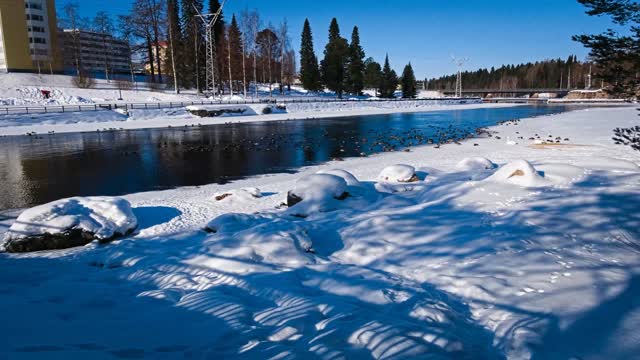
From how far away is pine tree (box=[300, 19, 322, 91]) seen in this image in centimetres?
7869

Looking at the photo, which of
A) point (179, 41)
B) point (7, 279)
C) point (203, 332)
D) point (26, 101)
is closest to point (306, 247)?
point (203, 332)

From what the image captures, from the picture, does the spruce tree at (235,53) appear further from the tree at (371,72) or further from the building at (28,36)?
the tree at (371,72)

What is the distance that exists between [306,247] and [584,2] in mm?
8802

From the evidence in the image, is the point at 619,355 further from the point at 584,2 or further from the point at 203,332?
the point at 584,2

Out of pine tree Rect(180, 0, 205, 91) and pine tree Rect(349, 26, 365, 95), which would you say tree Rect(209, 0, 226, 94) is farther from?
pine tree Rect(349, 26, 365, 95)

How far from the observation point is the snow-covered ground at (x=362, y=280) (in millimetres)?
4094

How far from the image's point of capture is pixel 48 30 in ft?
217

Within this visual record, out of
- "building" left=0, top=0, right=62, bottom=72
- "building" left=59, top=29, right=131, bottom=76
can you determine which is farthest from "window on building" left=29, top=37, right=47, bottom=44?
"building" left=59, top=29, right=131, bottom=76

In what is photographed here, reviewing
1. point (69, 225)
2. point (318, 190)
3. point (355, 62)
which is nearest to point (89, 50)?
point (355, 62)

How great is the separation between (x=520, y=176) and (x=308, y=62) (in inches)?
2893

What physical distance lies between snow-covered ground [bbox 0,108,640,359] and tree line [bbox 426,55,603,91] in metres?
137

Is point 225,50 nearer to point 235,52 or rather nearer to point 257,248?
point 235,52

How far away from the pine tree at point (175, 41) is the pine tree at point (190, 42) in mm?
703

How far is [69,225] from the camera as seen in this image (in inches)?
310
